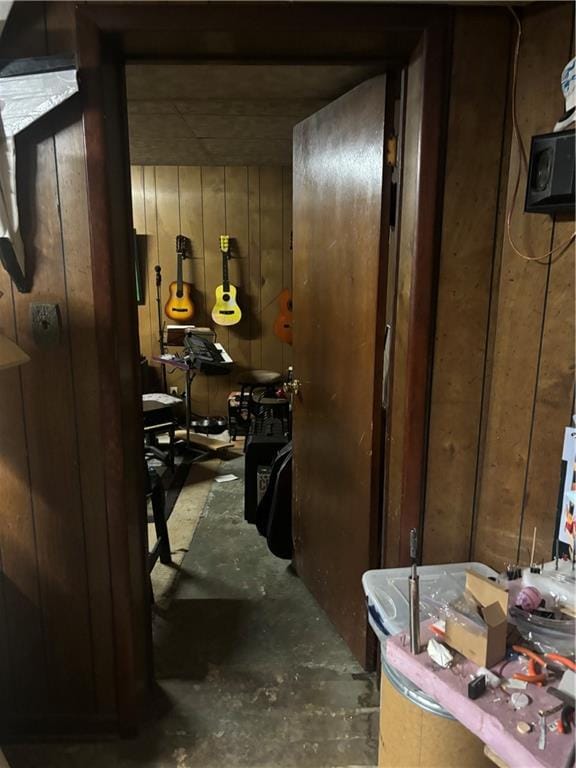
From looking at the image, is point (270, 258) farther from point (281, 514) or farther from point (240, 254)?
point (281, 514)

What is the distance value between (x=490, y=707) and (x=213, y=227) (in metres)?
4.39

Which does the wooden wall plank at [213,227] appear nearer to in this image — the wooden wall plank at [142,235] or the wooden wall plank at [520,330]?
the wooden wall plank at [142,235]

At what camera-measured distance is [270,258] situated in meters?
4.70

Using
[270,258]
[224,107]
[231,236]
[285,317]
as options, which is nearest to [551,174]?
[224,107]

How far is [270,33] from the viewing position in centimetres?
130

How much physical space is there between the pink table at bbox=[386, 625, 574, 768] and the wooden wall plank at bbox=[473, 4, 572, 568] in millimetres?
523

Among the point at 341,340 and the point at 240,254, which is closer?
the point at 341,340

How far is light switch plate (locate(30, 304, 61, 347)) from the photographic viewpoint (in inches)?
55.0

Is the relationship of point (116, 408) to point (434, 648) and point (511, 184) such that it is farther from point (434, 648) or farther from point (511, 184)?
point (511, 184)

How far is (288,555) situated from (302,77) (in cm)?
213

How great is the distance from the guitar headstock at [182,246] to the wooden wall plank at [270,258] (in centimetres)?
69

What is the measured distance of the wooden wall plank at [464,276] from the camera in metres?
1.31

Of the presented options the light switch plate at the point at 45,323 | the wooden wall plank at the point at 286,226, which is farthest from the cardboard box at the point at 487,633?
the wooden wall plank at the point at 286,226

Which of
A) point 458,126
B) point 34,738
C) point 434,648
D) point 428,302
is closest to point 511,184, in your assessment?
point 458,126
